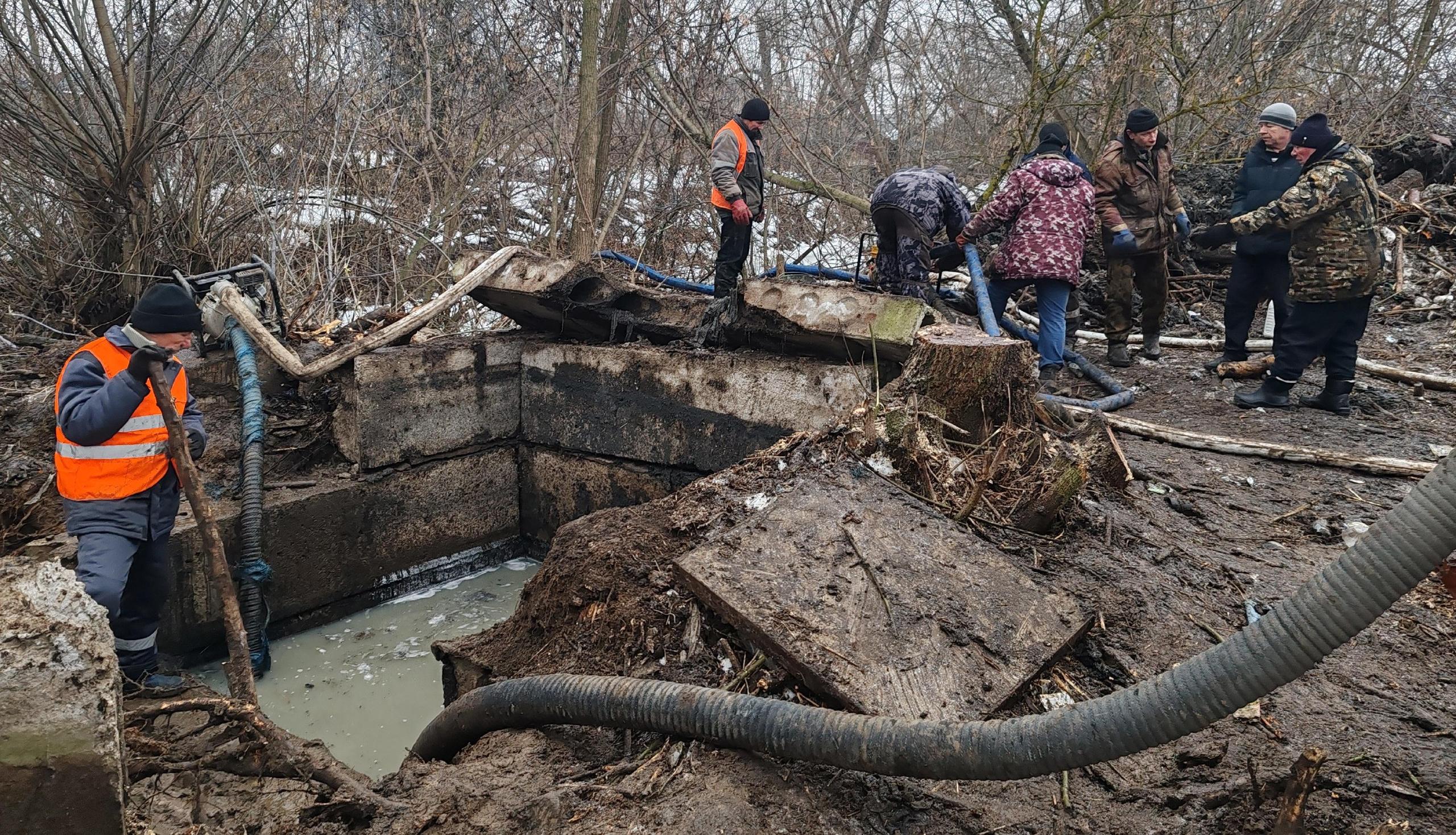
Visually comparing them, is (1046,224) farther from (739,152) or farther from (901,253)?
(739,152)

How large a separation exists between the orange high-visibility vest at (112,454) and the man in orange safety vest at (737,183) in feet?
12.7

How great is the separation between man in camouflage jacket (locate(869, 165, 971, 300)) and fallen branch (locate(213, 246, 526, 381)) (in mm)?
2757

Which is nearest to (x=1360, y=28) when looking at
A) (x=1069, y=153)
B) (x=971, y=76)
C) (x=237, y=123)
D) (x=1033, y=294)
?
(x=971, y=76)

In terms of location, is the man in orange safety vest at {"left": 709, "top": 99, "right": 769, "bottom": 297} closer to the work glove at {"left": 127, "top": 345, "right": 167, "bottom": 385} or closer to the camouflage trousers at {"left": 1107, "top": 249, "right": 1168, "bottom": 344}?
the camouflage trousers at {"left": 1107, "top": 249, "right": 1168, "bottom": 344}

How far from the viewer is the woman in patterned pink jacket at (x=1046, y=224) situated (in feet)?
20.8

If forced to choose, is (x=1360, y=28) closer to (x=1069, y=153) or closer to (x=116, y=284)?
(x=1069, y=153)

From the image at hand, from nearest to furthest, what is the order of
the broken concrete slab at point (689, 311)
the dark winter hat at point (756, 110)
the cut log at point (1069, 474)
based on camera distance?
the cut log at point (1069, 474), the broken concrete slab at point (689, 311), the dark winter hat at point (756, 110)

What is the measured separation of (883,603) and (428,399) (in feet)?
14.2

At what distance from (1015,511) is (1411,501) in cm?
203

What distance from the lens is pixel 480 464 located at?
6.87 metres

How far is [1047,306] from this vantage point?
661 centimetres

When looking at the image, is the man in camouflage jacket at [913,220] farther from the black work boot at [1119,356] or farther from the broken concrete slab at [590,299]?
the black work boot at [1119,356]

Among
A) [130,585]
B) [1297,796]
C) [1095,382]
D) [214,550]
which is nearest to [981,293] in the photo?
[1095,382]

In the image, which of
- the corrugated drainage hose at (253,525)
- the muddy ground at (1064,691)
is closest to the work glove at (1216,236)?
the muddy ground at (1064,691)
